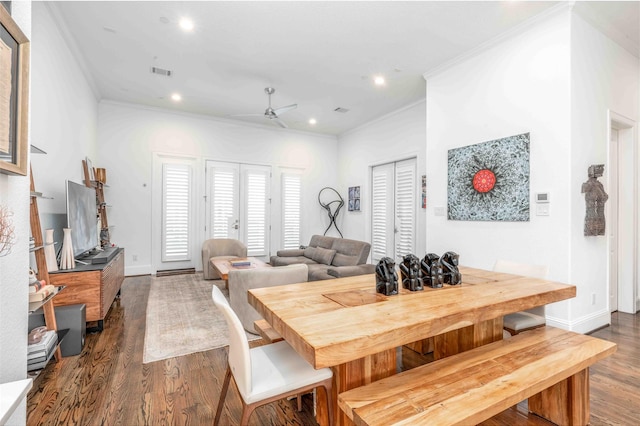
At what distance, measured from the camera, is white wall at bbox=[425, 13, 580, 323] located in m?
2.94

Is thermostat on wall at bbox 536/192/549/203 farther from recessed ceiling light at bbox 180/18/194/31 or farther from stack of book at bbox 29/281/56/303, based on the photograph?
stack of book at bbox 29/281/56/303

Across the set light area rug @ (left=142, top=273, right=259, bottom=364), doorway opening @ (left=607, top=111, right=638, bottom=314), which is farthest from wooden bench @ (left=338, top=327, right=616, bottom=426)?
doorway opening @ (left=607, top=111, right=638, bottom=314)

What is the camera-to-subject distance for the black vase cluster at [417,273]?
1.79 m

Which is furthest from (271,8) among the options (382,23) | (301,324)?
(301,324)

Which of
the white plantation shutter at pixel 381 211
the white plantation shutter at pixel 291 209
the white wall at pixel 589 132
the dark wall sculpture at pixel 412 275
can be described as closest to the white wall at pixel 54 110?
the dark wall sculpture at pixel 412 275

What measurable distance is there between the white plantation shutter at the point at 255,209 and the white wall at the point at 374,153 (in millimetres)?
1842

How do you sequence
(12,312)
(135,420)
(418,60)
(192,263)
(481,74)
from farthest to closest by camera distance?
(192,263) → (418,60) → (481,74) → (135,420) → (12,312)

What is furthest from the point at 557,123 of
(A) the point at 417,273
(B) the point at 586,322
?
(A) the point at 417,273

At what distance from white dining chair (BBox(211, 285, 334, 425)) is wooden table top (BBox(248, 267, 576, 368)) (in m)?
0.19

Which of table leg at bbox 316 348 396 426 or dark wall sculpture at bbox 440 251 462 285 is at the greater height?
dark wall sculpture at bbox 440 251 462 285

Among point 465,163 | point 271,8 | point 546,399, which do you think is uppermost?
point 271,8

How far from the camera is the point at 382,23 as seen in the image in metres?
3.21

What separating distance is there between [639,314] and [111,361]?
5557 mm

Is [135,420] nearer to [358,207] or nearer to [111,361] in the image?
[111,361]
